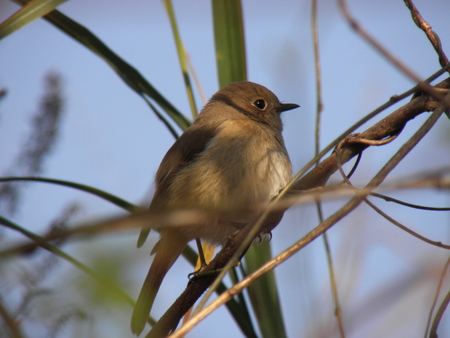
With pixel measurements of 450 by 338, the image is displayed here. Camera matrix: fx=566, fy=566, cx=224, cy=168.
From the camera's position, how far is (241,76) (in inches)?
135

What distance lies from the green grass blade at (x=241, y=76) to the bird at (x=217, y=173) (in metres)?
0.49

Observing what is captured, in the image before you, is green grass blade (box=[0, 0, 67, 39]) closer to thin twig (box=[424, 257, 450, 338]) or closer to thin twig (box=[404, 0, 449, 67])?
thin twig (box=[404, 0, 449, 67])

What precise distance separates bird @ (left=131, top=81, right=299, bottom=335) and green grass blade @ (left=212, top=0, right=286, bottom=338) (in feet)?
1.61

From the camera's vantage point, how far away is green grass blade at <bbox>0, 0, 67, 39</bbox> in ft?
7.88

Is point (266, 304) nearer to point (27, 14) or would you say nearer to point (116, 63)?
point (116, 63)

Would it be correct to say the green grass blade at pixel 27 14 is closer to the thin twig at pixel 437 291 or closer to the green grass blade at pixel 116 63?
the green grass blade at pixel 116 63

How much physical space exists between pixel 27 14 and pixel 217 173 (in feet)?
5.53

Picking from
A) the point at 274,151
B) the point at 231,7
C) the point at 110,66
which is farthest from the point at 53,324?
the point at 274,151

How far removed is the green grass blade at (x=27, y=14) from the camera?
240 cm

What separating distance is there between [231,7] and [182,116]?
0.69m

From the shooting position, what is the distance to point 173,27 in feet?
11.1

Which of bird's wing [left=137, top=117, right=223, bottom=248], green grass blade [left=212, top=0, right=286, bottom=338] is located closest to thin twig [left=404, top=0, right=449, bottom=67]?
green grass blade [left=212, top=0, right=286, bottom=338]

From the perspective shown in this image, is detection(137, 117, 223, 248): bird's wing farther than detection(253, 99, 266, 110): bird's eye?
No

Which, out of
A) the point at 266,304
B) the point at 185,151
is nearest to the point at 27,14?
the point at 266,304
